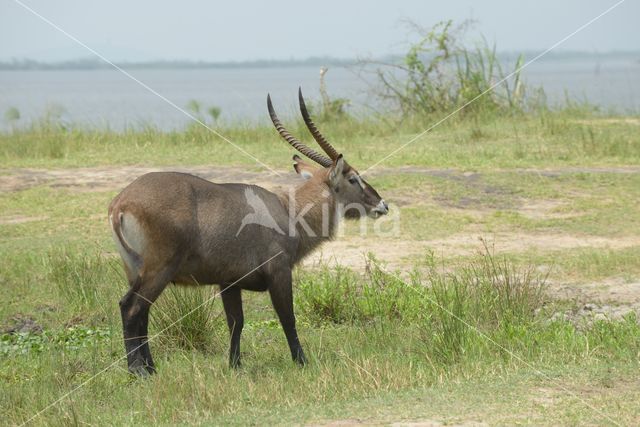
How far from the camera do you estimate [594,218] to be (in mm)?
10125

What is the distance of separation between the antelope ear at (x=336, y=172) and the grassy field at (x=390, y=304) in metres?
0.92

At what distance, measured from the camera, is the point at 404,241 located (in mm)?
9477

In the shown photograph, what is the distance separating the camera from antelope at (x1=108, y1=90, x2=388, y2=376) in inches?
239

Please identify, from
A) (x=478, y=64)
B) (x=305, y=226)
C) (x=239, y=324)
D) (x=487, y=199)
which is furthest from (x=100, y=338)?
(x=478, y=64)

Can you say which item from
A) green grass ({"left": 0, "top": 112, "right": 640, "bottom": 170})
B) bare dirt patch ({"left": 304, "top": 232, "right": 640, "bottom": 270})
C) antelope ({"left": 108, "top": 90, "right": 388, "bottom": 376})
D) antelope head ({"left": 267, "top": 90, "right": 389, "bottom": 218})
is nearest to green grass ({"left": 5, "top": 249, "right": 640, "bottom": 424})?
antelope ({"left": 108, "top": 90, "right": 388, "bottom": 376})

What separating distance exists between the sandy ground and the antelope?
4.31ft

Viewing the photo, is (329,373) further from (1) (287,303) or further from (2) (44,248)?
(2) (44,248)

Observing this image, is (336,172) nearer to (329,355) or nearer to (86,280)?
(329,355)

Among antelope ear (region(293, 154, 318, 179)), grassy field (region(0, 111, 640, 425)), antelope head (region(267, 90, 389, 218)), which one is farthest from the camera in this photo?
antelope ear (region(293, 154, 318, 179))

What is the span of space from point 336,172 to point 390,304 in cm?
106

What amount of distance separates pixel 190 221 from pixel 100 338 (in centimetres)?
139

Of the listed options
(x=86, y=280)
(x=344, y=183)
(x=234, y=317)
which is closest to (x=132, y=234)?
(x=234, y=317)

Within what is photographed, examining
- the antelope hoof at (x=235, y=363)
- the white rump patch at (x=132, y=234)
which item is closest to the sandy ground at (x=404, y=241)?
the antelope hoof at (x=235, y=363)

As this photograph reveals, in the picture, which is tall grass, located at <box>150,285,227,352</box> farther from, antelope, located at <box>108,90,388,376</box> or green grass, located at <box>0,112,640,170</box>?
green grass, located at <box>0,112,640,170</box>
